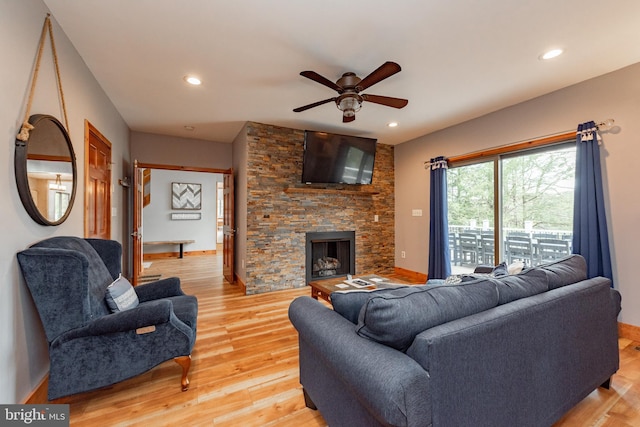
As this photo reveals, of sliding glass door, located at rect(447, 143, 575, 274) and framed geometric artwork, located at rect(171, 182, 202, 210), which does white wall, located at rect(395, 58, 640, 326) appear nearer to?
sliding glass door, located at rect(447, 143, 575, 274)

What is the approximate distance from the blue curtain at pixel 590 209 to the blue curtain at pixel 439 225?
1544mm

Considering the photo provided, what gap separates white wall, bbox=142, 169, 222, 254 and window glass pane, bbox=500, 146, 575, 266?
273 inches

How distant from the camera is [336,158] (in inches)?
169

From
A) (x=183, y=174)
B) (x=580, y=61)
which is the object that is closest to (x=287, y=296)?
(x=580, y=61)

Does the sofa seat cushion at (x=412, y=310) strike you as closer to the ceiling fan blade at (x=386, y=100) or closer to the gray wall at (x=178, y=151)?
the ceiling fan blade at (x=386, y=100)

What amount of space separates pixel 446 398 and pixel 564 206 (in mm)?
3171

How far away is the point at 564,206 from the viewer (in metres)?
3.03

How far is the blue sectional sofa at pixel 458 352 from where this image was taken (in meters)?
0.94

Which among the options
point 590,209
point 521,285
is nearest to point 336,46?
point 521,285

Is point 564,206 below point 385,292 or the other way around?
the other way around

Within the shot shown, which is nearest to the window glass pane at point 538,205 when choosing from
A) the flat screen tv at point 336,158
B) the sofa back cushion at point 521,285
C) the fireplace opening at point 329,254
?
the flat screen tv at point 336,158

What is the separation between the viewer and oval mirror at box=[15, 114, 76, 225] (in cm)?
148

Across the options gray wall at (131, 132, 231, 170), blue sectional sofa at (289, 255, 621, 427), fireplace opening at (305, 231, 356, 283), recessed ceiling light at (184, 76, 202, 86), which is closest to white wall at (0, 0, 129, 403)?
recessed ceiling light at (184, 76, 202, 86)

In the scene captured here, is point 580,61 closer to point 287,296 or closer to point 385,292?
point 385,292
